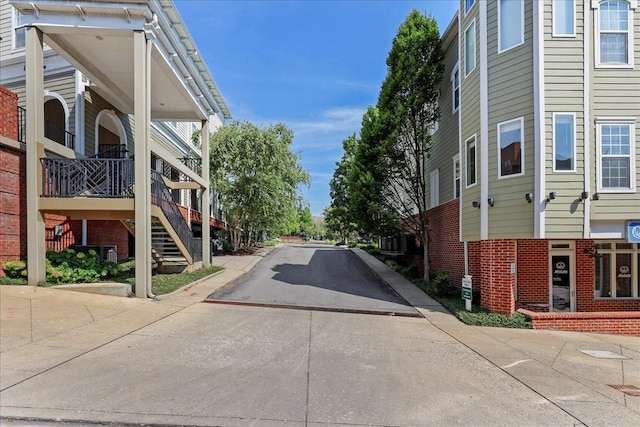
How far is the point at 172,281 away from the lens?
475 inches

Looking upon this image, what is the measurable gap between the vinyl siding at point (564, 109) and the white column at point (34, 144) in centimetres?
1228

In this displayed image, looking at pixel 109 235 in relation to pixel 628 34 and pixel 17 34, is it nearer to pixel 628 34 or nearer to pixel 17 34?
pixel 17 34

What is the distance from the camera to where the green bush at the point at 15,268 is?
30.9 ft

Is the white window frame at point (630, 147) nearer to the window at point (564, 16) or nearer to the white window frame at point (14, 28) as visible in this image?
the window at point (564, 16)

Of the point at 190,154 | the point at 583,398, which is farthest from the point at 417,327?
the point at 190,154

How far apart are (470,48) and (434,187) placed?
5.97 m

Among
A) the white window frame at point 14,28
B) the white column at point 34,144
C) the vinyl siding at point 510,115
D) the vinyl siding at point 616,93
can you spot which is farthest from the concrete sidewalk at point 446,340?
the white window frame at point 14,28

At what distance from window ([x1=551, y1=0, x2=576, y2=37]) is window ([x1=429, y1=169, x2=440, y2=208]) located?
6633 millimetres

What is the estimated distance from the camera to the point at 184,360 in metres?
5.54

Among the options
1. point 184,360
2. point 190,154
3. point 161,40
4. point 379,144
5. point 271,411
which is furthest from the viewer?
point 190,154

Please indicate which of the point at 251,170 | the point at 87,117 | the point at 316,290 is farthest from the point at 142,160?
the point at 251,170

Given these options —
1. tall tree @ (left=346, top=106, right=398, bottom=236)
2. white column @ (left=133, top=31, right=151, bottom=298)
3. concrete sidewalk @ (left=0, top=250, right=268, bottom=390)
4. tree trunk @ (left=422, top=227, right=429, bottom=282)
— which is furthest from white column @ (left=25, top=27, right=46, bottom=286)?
tree trunk @ (left=422, top=227, right=429, bottom=282)

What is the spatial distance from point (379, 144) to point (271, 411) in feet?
40.6

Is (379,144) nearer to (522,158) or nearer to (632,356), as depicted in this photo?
(522,158)
